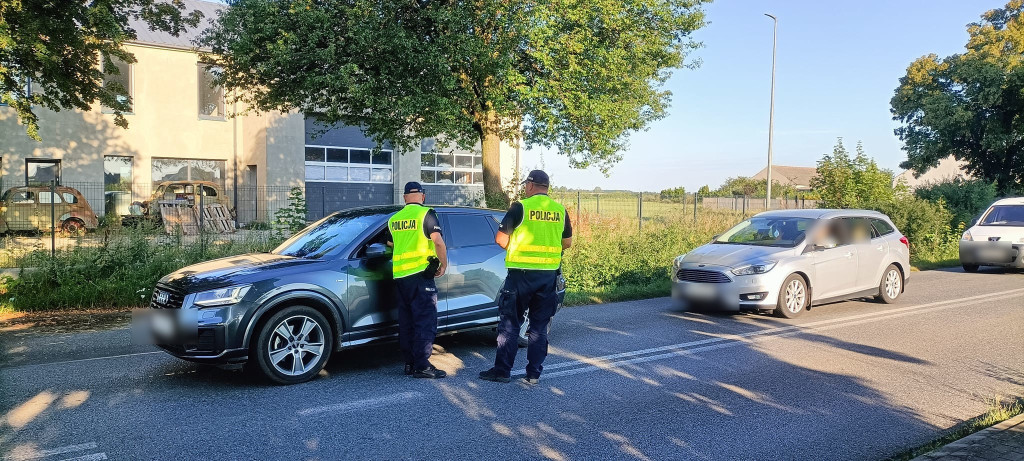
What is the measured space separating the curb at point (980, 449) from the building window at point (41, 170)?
89.9 feet

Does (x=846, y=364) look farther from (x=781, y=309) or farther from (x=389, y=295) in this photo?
(x=389, y=295)

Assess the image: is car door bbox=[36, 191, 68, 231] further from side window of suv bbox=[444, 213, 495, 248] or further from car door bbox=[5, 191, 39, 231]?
side window of suv bbox=[444, 213, 495, 248]

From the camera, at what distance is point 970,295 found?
1262 centimetres

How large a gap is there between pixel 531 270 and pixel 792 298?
5.40 m

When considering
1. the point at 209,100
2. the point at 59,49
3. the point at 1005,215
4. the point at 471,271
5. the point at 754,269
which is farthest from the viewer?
the point at 209,100

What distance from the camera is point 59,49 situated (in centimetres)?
1048

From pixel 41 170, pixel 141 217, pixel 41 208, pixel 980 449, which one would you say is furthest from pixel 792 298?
pixel 41 170

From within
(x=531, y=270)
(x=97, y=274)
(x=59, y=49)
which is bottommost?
(x=97, y=274)

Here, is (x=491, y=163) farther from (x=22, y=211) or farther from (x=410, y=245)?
(x=410, y=245)

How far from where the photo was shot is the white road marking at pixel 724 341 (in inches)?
277

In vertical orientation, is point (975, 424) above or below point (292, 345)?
below

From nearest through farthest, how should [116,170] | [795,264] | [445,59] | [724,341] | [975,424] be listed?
1. [975,424]
2. [724,341]
3. [795,264]
4. [445,59]
5. [116,170]

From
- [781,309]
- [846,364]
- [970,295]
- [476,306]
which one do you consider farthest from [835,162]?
[476,306]

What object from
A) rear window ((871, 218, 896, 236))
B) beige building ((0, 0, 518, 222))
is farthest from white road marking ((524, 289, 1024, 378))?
beige building ((0, 0, 518, 222))
